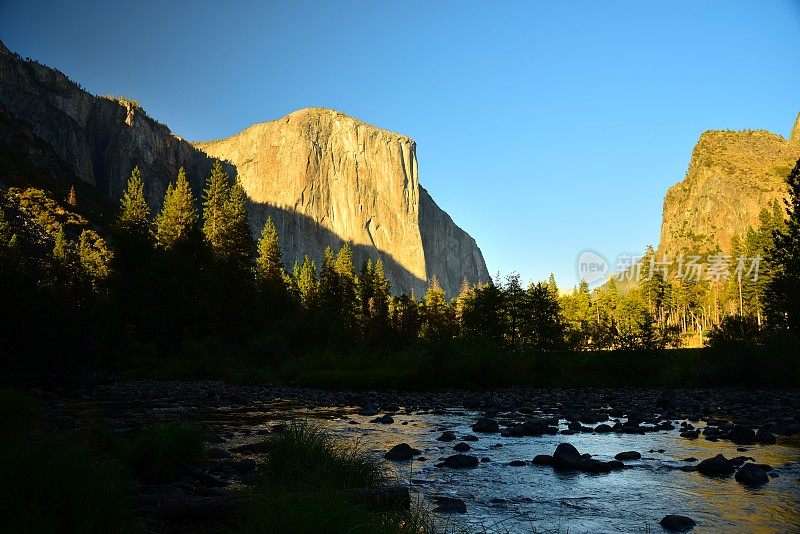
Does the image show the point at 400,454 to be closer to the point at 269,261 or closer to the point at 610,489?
the point at 610,489

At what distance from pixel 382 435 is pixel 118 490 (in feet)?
24.9

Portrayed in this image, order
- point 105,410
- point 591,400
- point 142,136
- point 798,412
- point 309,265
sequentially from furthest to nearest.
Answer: point 142,136
point 309,265
point 591,400
point 105,410
point 798,412

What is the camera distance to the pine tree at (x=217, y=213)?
2315 inches

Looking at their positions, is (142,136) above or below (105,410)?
above

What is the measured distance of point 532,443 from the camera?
411 inches

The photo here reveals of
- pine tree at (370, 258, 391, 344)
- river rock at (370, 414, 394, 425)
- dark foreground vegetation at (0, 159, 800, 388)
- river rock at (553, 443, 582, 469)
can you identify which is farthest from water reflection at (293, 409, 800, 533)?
pine tree at (370, 258, 391, 344)

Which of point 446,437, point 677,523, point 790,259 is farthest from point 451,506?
point 790,259

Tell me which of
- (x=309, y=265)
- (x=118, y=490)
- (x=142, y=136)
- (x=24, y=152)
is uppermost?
(x=142, y=136)

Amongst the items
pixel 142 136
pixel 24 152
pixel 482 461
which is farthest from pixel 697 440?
pixel 142 136

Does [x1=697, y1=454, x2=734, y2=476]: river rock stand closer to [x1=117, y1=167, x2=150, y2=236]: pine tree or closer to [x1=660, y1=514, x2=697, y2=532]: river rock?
[x1=660, y1=514, x2=697, y2=532]: river rock

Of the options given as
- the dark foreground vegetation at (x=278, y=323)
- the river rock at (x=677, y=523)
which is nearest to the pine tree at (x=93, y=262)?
the dark foreground vegetation at (x=278, y=323)

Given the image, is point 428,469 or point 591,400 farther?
point 591,400

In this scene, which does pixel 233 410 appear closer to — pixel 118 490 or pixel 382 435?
pixel 382 435

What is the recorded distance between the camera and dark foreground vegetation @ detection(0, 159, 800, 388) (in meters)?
24.1
